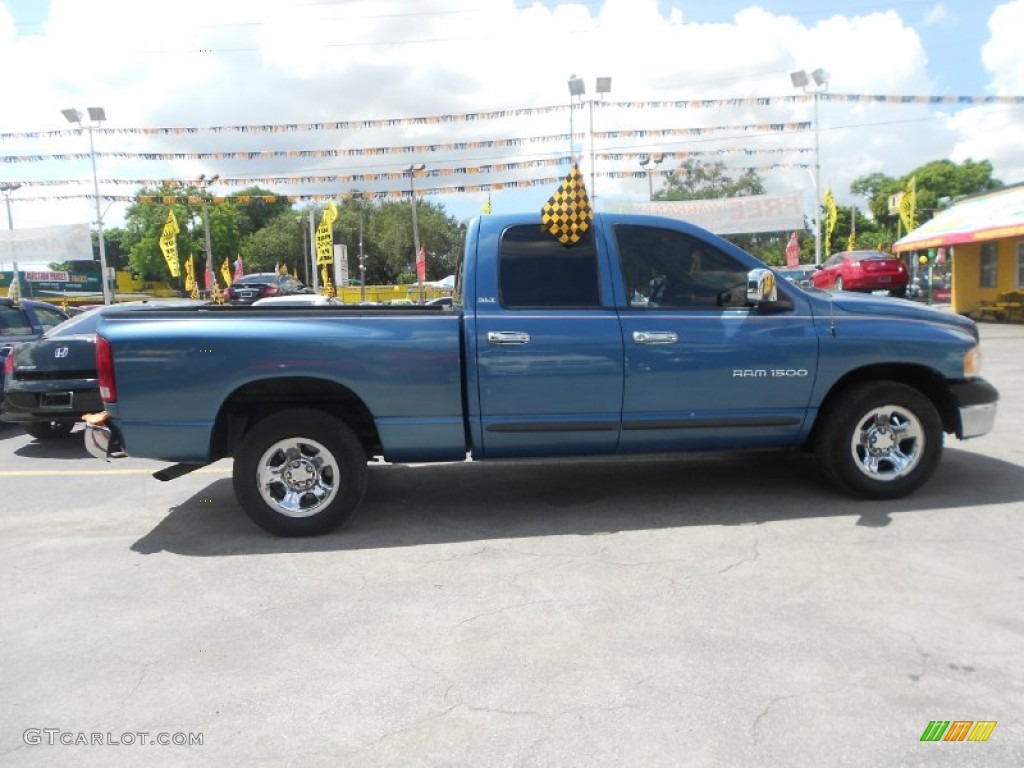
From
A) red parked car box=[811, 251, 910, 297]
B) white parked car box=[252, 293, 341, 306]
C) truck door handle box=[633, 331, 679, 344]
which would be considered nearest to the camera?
truck door handle box=[633, 331, 679, 344]

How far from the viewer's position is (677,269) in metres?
5.16

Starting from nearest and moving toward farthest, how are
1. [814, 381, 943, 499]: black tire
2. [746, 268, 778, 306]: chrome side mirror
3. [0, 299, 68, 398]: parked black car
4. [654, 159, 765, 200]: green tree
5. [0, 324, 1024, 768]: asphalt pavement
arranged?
1. [0, 324, 1024, 768]: asphalt pavement
2. [746, 268, 778, 306]: chrome side mirror
3. [814, 381, 943, 499]: black tire
4. [0, 299, 68, 398]: parked black car
5. [654, 159, 765, 200]: green tree

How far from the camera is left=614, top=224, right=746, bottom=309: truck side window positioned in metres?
5.12

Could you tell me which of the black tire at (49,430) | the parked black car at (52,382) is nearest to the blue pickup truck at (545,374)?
the parked black car at (52,382)

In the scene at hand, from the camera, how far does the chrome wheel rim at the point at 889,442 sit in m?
5.23

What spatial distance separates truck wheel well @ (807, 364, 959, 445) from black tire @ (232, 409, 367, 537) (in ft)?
10.4

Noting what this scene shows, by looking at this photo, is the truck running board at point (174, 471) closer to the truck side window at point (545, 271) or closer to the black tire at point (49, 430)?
the truck side window at point (545, 271)

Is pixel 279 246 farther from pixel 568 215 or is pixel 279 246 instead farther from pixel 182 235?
pixel 568 215

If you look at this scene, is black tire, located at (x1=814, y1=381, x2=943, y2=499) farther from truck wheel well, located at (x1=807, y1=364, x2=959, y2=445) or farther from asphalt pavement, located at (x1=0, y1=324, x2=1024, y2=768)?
asphalt pavement, located at (x1=0, y1=324, x2=1024, y2=768)

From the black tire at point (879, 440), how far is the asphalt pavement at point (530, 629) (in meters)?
0.21

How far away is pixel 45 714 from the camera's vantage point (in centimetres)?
303

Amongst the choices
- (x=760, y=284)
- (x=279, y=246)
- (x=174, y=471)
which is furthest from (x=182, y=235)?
(x=760, y=284)

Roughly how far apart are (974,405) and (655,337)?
234cm

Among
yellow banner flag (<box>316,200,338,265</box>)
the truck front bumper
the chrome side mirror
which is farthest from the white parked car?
yellow banner flag (<box>316,200,338,265</box>)
